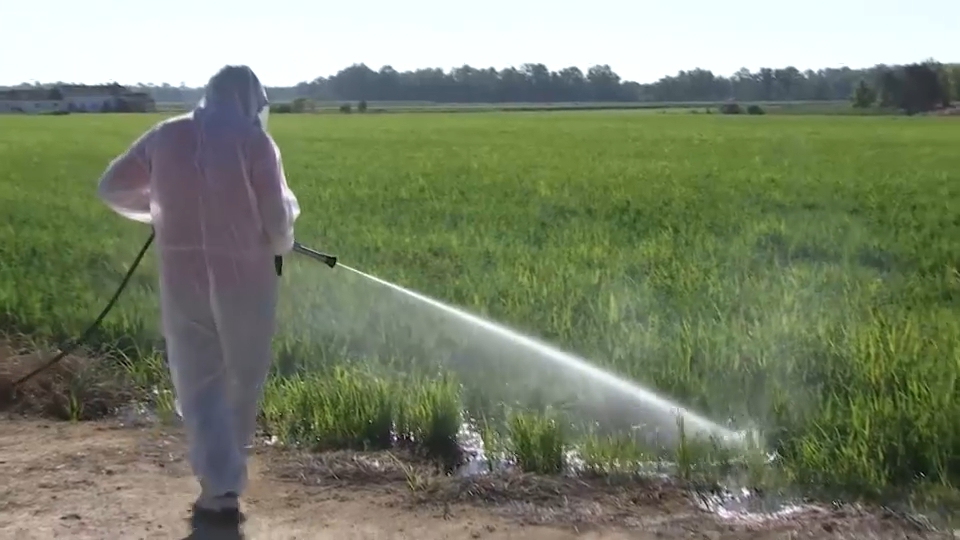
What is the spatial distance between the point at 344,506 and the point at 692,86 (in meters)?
62.2

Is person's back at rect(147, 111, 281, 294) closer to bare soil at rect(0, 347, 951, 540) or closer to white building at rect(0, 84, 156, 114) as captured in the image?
bare soil at rect(0, 347, 951, 540)

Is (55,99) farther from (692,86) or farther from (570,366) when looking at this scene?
(570,366)

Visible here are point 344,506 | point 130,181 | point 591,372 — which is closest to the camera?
point 130,181

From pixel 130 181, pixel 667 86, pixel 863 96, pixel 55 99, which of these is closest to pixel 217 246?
pixel 130 181

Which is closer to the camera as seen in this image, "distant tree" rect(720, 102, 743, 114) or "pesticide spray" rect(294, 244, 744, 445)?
"pesticide spray" rect(294, 244, 744, 445)

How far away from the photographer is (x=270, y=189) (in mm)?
3969

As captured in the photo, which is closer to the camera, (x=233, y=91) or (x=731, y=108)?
(x=233, y=91)

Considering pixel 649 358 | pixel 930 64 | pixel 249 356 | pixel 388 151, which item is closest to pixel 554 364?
pixel 649 358

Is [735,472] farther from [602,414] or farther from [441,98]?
[441,98]

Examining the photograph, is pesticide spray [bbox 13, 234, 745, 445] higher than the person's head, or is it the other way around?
the person's head

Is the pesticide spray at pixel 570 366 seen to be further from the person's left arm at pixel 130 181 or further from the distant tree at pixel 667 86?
the distant tree at pixel 667 86

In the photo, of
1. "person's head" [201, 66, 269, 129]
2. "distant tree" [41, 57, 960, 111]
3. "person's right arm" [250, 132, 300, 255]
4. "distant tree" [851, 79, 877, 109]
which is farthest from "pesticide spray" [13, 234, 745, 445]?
"distant tree" [851, 79, 877, 109]

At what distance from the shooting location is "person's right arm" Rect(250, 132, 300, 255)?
3947mm

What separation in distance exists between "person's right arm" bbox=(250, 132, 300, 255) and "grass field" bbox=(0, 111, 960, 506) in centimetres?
143
